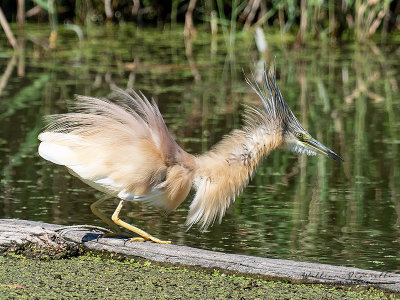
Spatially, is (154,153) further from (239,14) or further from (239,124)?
(239,14)

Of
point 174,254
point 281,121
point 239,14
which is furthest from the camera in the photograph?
point 239,14

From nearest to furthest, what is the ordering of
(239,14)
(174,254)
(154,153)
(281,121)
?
(174,254)
(154,153)
(281,121)
(239,14)

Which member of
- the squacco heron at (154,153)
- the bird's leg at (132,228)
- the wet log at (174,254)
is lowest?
the wet log at (174,254)

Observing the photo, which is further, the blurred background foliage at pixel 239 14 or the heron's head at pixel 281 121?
the blurred background foliage at pixel 239 14

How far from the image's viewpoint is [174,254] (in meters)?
3.44

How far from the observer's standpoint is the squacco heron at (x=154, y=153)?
3541mm

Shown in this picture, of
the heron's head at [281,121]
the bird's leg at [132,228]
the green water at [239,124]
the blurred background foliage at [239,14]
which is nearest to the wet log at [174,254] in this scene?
the bird's leg at [132,228]

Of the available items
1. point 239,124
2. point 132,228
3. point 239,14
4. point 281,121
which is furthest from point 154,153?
point 239,14

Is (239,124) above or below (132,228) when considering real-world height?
above

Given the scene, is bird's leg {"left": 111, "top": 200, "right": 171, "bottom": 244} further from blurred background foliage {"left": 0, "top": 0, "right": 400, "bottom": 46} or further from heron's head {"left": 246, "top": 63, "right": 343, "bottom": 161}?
blurred background foliage {"left": 0, "top": 0, "right": 400, "bottom": 46}

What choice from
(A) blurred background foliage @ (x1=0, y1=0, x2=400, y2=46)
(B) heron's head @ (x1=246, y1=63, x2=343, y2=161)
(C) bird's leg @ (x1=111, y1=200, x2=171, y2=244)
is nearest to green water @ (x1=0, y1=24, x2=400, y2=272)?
(A) blurred background foliage @ (x1=0, y1=0, x2=400, y2=46)

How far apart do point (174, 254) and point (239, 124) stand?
335 cm

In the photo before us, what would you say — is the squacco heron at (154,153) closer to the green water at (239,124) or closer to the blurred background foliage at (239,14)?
the green water at (239,124)

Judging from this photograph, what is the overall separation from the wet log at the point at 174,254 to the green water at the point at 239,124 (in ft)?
1.71
